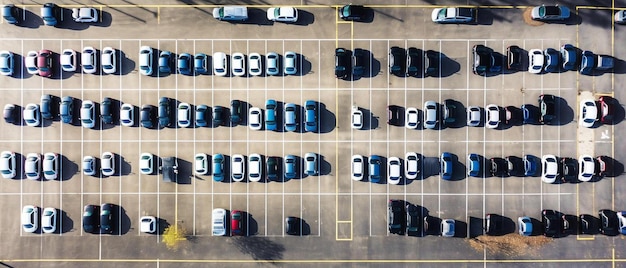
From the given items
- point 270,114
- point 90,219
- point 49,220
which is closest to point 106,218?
point 90,219

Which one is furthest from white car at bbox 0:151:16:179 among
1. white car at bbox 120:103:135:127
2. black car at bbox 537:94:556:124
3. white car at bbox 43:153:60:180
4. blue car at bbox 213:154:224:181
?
black car at bbox 537:94:556:124

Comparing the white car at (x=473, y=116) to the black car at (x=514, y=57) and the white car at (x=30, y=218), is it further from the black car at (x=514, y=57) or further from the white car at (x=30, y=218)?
the white car at (x=30, y=218)

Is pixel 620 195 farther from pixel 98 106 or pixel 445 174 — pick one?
pixel 98 106

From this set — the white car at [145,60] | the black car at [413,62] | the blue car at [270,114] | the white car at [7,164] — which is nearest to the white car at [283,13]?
the blue car at [270,114]

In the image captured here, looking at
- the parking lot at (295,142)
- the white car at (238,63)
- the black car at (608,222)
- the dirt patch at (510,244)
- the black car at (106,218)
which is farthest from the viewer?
the dirt patch at (510,244)

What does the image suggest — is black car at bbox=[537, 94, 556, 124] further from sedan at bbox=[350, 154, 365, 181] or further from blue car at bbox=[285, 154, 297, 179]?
blue car at bbox=[285, 154, 297, 179]

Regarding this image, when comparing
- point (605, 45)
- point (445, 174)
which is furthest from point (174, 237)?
point (605, 45)

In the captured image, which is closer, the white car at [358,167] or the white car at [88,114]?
the white car at [88,114]
